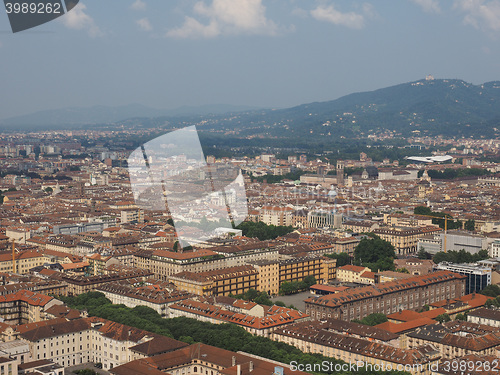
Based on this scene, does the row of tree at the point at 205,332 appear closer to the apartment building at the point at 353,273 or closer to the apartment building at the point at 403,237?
the apartment building at the point at 353,273

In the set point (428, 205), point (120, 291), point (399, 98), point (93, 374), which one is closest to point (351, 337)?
point (93, 374)

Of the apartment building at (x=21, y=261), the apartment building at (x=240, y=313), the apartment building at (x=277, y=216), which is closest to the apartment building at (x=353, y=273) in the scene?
the apartment building at (x=240, y=313)

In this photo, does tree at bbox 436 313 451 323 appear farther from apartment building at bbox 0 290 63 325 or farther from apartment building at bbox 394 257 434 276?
apartment building at bbox 0 290 63 325

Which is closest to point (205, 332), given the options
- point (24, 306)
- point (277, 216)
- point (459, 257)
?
point (24, 306)

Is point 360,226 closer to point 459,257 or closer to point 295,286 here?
point 459,257

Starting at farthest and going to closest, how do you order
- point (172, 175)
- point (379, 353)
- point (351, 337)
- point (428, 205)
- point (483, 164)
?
point (483, 164), point (428, 205), point (172, 175), point (351, 337), point (379, 353)

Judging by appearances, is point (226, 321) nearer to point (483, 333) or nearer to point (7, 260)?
point (483, 333)
